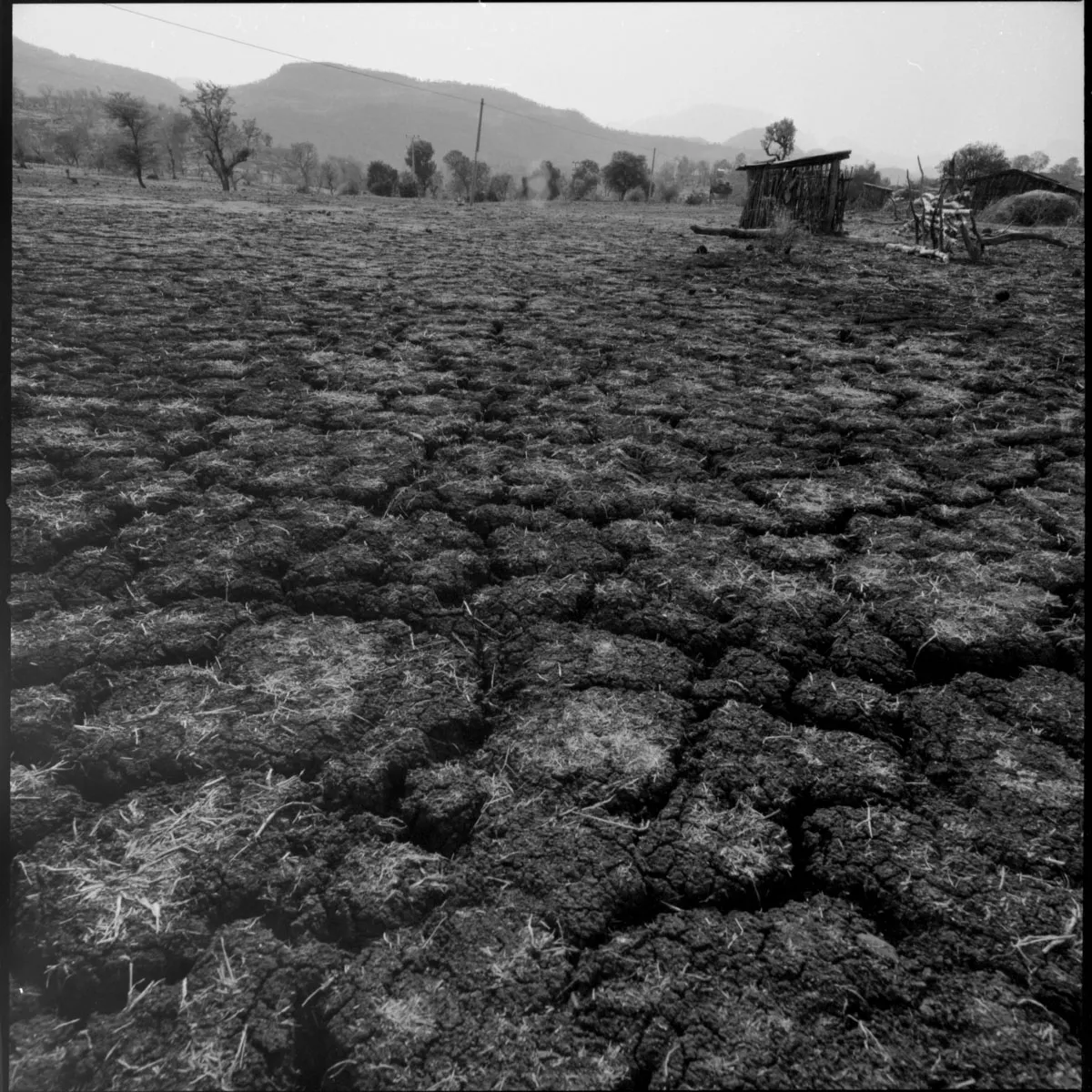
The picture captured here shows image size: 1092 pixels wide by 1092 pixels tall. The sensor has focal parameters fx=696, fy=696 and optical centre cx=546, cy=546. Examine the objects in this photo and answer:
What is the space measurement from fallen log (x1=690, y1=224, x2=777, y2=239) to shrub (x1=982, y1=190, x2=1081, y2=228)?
630 cm

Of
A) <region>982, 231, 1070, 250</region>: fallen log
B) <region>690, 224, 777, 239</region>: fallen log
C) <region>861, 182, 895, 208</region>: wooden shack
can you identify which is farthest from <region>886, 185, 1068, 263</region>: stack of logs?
<region>861, 182, 895, 208</region>: wooden shack

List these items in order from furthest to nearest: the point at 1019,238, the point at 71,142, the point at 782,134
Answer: the point at 71,142 < the point at 782,134 < the point at 1019,238

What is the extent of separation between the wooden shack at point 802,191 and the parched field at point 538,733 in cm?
854

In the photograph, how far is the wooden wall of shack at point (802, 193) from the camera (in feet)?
36.3

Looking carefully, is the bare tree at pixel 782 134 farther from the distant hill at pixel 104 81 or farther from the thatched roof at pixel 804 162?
the distant hill at pixel 104 81

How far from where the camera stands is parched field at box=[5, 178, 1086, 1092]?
1.14 m

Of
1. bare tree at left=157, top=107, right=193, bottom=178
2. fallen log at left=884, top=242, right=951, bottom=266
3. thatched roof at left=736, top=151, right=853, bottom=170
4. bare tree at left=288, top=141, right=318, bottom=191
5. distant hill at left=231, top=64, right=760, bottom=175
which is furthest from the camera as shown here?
distant hill at left=231, top=64, right=760, bottom=175

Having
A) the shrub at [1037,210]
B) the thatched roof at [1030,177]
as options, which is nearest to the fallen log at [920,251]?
the shrub at [1037,210]

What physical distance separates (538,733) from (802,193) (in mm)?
12184

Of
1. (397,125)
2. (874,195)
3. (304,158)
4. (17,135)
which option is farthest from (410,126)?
(17,135)

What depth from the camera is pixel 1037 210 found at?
45.6 feet

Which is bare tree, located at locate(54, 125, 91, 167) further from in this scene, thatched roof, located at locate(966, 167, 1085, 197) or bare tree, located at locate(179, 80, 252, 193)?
thatched roof, located at locate(966, 167, 1085, 197)

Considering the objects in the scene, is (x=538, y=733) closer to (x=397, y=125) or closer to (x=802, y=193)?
(x=802, y=193)

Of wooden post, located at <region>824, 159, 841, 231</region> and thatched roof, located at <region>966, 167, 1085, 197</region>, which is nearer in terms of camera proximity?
wooden post, located at <region>824, 159, 841, 231</region>
